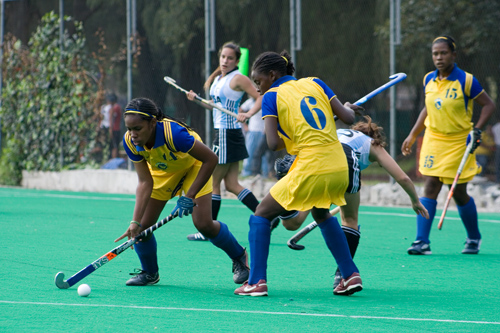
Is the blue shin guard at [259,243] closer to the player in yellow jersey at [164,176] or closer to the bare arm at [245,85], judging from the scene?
the player in yellow jersey at [164,176]

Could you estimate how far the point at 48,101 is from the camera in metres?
14.6

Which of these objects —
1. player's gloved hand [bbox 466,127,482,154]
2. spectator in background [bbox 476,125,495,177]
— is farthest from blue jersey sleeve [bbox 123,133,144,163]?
spectator in background [bbox 476,125,495,177]

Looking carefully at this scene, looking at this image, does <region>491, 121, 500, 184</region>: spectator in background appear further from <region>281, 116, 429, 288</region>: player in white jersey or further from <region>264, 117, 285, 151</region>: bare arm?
<region>264, 117, 285, 151</region>: bare arm

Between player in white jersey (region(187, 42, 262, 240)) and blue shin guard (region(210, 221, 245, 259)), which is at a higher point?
player in white jersey (region(187, 42, 262, 240))

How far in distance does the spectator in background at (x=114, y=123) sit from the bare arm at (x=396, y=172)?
873cm

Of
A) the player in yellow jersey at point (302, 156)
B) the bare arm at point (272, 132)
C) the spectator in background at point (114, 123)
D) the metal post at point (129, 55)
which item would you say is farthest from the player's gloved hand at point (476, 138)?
the spectator in background at point (114, 123)

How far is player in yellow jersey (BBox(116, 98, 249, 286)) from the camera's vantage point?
489cm

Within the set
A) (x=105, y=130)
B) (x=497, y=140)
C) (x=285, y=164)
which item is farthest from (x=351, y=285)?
(x=105, y=130)

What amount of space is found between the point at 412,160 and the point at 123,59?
5.22m

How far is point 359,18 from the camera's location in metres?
13.3

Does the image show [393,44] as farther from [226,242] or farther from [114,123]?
[226,242]

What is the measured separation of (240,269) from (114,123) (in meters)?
8.86

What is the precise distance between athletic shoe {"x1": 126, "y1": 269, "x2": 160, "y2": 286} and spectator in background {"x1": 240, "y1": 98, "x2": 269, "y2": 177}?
6.83 meters

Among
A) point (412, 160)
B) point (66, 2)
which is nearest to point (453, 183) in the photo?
point (412, 160)
